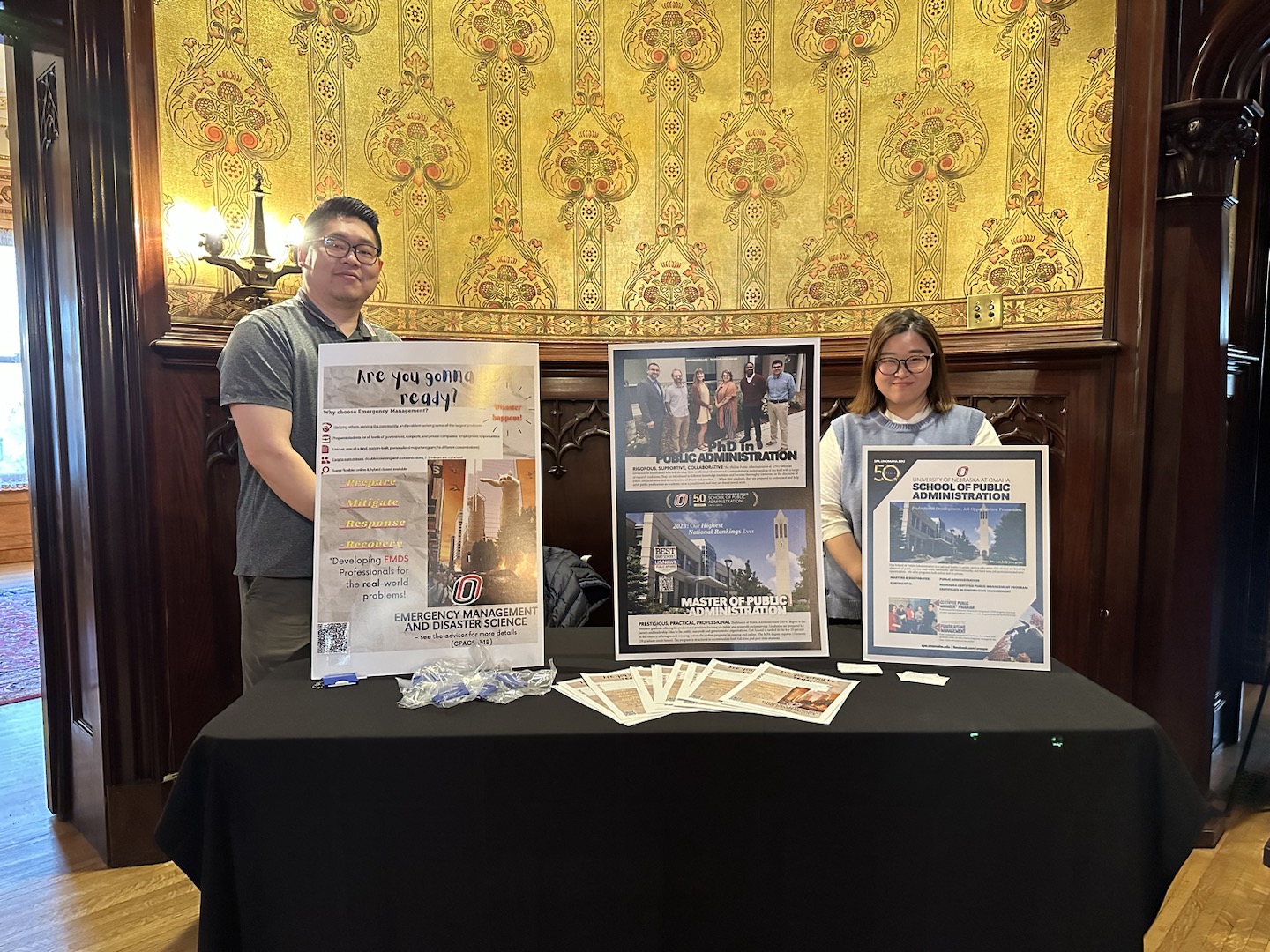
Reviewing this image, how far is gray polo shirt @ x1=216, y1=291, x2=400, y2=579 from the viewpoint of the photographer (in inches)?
63.4

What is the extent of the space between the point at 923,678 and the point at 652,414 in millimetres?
585

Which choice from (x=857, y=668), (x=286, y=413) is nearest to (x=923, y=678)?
(x=857, y=668)

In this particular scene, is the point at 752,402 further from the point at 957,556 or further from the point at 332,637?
the point at 332,637

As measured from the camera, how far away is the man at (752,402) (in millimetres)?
1220

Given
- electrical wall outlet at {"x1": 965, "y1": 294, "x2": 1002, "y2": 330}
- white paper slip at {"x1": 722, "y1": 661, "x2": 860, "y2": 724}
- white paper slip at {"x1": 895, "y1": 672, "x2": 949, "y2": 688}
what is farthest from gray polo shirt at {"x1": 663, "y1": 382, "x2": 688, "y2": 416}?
electrical wall outlet at {"x1": 965, "y1": 294, "x2": 1002, "y2": 330}

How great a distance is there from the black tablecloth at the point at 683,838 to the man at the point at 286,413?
659 mm

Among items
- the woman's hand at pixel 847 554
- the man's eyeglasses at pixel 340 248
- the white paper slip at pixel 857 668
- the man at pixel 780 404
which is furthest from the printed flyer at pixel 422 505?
the woman's hand at pixel 847 554

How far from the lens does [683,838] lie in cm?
100

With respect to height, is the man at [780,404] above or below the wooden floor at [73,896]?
above

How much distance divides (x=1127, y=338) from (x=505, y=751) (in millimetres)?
2373

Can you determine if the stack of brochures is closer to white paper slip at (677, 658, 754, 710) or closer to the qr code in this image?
white paper slip at (677, 658, 754, 710)

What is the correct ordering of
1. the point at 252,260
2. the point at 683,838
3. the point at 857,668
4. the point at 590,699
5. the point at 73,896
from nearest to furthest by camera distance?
the point at 683,838
the point at 590,699
the point at 857,668
the point at 73,896
the point at 252,260

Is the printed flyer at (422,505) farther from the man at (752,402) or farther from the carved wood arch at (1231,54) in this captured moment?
the carved wood arch at (1231,54)

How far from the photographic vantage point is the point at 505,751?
100 cm
